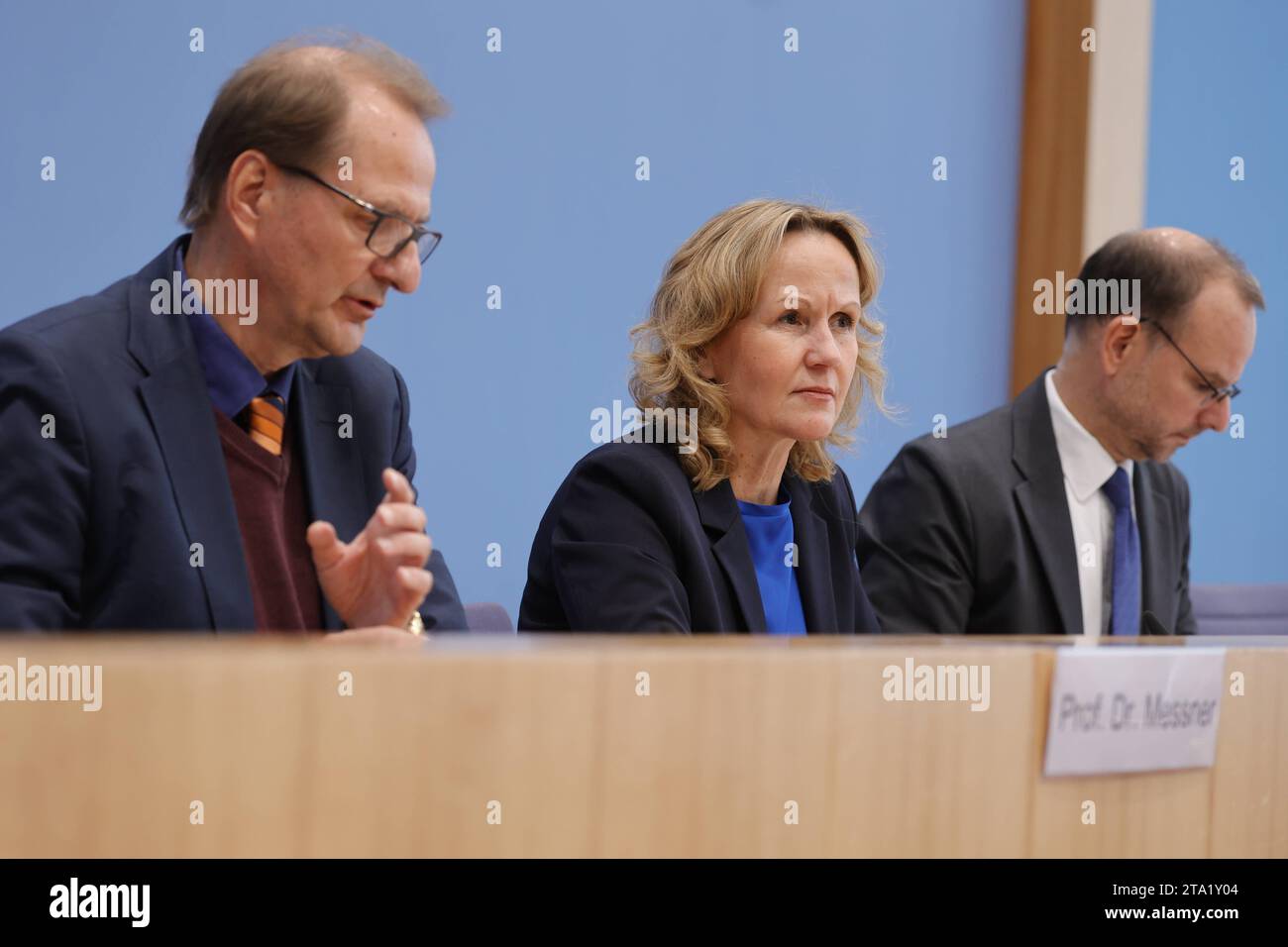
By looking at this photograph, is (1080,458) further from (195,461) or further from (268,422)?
(195,461)

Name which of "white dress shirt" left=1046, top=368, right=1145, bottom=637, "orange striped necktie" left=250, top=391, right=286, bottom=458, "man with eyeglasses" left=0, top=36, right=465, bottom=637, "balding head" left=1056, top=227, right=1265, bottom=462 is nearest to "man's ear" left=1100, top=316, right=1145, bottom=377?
"balding head" left=1056, top=227, right=1265, bottom=462

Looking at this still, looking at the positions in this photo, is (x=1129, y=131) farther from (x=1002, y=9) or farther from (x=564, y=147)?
(x=564, y=147)

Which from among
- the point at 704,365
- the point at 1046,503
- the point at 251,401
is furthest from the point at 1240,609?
the point at 251,401

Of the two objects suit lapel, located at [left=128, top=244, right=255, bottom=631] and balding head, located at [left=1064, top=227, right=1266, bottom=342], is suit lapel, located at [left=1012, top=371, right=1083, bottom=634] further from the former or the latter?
suit lapel, located at [left=128, top=244, right=255, bottom=631]

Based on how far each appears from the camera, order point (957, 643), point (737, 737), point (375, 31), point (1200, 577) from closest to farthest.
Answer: point (737, 737), point (957, 643), point (375, 31), point (1200, 577)

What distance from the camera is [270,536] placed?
5.17 feet

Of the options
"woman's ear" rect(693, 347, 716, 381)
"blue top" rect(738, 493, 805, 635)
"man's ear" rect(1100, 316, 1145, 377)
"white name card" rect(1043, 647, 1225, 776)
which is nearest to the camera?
"white name card" rect(1043, 647, 1225, 776)

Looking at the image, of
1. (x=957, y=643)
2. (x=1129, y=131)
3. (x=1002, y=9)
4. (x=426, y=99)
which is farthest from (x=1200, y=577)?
(x=957, y=643)

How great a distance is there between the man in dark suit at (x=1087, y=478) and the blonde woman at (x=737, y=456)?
0.14 metres

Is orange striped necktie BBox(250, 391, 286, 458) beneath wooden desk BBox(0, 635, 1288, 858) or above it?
above

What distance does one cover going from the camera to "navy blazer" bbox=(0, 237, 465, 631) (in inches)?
55.2

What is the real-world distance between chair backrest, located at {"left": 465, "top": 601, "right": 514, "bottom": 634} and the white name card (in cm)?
140

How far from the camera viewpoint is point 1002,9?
3.54 m
